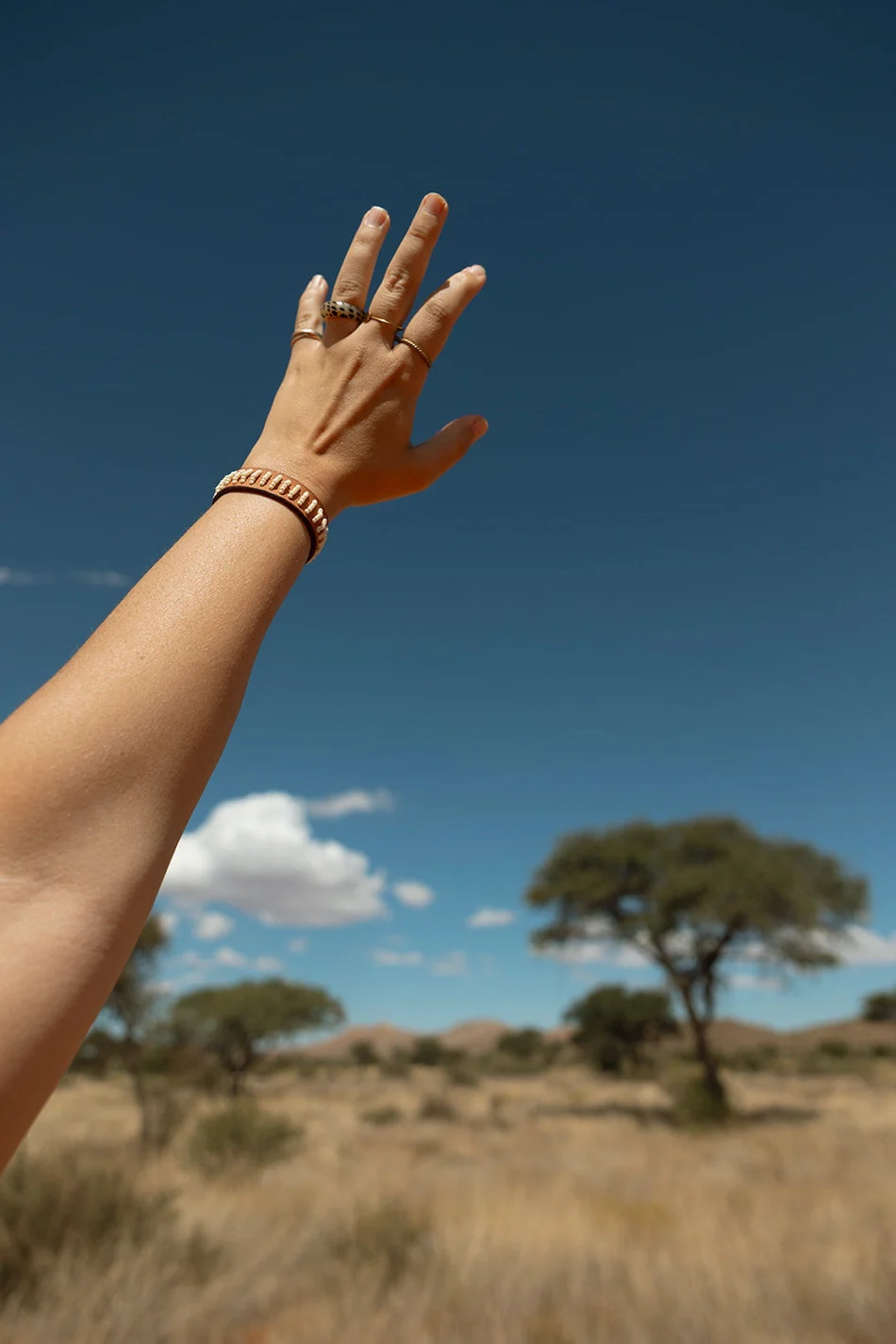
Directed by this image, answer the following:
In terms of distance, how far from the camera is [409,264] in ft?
4.26

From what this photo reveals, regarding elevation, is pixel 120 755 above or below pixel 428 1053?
above

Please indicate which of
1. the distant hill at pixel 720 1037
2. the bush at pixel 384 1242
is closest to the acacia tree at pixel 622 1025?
the distant hill at pixel 720 1037

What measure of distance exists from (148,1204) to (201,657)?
29.7 feet

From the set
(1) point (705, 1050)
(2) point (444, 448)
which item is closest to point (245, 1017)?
(1) point (705, 1050)

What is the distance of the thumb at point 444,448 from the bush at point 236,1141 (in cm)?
1374

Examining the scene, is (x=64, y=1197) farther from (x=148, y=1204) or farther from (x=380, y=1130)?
(x=380, y=1130)

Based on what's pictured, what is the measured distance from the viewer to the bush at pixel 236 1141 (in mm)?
12852

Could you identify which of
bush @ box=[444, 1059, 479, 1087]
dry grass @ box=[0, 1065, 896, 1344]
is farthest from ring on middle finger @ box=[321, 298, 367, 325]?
bush @ box=[444, 1059, 479, 1087]

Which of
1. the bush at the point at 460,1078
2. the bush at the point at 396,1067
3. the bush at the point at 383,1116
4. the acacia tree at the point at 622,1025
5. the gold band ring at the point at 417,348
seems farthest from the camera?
the bush at the point at 396,1067

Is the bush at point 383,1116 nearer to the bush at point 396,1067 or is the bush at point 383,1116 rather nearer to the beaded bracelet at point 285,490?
the bush at point 396,1067

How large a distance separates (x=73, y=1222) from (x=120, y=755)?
27.5 ft

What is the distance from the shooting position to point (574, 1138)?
17516mm

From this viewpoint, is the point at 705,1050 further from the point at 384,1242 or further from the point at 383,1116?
the point at 384,1242

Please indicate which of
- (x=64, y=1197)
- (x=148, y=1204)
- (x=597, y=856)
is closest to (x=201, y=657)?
(x=64, y=1197)
